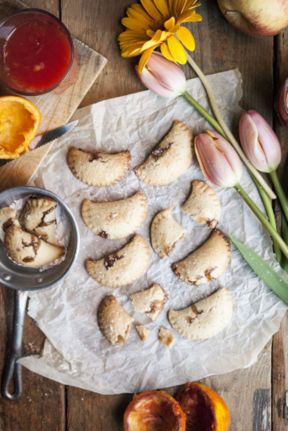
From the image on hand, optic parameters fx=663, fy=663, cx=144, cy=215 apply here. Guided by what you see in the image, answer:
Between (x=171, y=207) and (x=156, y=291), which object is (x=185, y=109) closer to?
(x=171, y=207)

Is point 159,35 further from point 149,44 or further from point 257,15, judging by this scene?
point 257,15

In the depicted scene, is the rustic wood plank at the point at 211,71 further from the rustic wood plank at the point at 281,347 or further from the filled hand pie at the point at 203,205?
the filled hand pie at the point at 203,205

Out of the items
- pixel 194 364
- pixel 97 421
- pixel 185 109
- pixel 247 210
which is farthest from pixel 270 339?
pixel 185 109

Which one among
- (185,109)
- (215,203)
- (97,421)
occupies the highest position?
(185,109)

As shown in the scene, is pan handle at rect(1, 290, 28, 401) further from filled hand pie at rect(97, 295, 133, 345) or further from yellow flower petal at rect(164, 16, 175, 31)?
yellow flower petal at rect(164, 16, 175, 31)

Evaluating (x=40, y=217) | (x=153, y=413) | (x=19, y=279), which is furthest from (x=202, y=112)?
(x=153, y=413)

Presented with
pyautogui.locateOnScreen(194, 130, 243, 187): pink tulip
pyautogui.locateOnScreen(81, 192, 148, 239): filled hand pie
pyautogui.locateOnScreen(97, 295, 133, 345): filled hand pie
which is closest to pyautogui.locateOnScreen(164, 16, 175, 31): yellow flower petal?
pyautogui.locateOnScreen(194, 130, 243, 187): pink tulip
